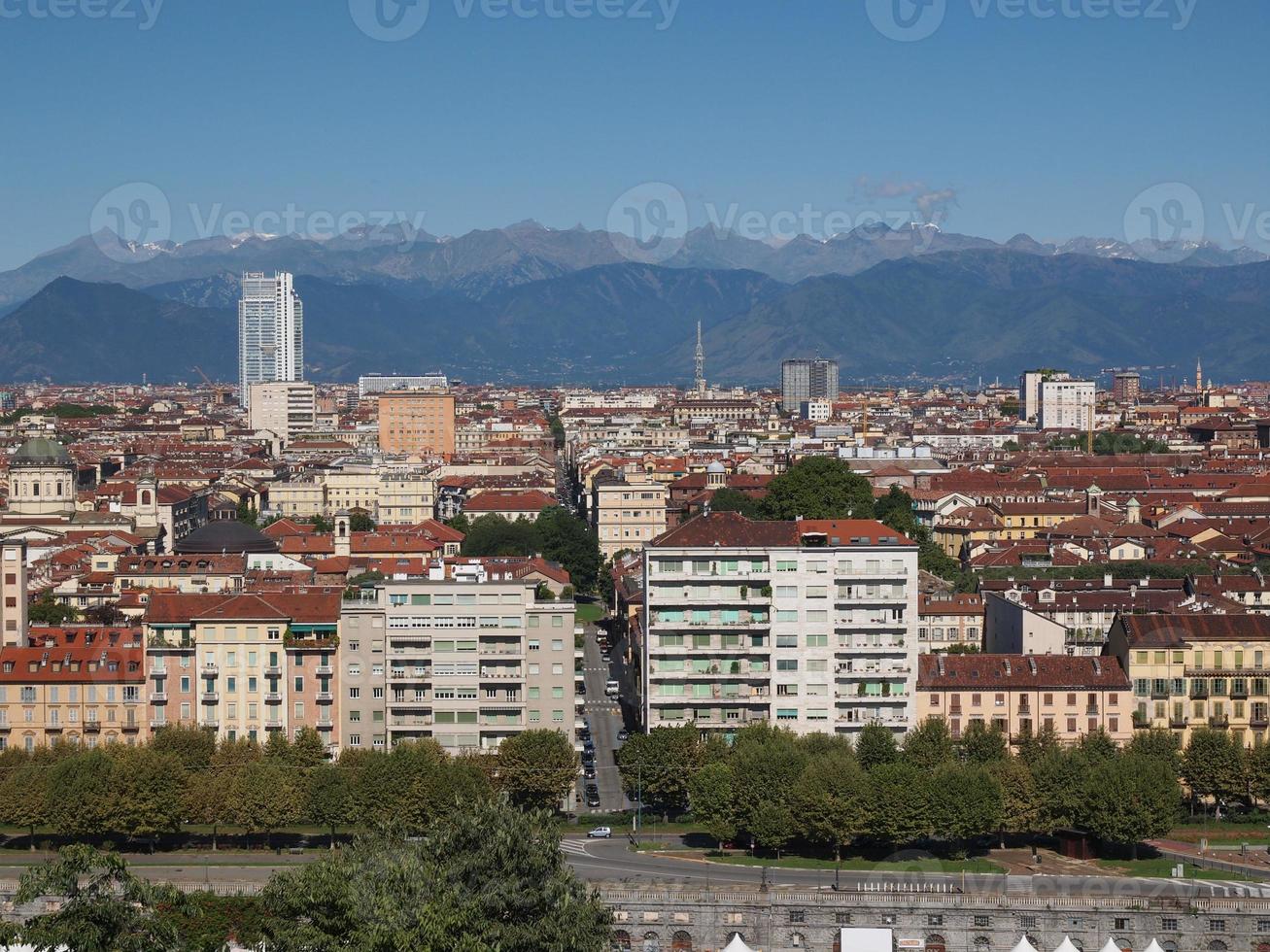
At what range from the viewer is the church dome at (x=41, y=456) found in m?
96.8

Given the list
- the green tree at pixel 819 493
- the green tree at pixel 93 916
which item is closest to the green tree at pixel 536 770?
the green tree at pixel 93 916

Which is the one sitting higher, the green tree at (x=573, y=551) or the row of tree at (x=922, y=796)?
the green tree at (x=573, y=551)

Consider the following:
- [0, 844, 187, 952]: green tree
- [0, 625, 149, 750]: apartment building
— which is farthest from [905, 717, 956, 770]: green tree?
[0, 844, 187, 952]: green tree

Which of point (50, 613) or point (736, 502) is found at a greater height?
point (736, 502)

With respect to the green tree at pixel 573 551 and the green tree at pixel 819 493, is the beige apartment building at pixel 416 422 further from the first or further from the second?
the green tree at pixel 819 493

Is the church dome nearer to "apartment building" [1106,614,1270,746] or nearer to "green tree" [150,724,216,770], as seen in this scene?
"green tree" [150,724,216,770]

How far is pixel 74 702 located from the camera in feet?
145

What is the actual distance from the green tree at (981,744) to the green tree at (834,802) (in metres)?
4.24

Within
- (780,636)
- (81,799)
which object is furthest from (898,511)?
(81,799)

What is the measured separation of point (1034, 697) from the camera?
4394 centimetres

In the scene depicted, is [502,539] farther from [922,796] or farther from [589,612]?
[922,796]

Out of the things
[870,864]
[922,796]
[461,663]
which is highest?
[461,663]

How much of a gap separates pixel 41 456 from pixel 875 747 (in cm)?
6440

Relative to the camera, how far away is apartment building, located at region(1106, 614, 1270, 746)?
144 ft
